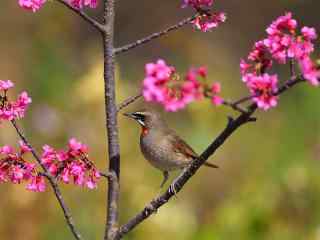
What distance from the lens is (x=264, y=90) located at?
1.81m

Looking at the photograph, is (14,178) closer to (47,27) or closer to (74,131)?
(74,131)

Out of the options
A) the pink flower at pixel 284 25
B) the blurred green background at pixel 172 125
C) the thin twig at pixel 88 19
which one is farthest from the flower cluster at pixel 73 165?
the blurred green background at pixel 172 125

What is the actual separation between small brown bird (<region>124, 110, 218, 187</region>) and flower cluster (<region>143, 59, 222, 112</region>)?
2061 mm

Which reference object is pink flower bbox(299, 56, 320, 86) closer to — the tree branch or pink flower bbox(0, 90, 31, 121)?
the tree branch

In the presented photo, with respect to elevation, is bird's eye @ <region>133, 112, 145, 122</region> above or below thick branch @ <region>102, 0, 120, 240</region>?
above

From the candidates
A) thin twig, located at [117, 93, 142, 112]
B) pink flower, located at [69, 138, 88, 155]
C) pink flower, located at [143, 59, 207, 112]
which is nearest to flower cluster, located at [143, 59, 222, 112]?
pink flower, located at [143, 59, 207, 112]

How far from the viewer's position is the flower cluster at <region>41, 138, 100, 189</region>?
226cm

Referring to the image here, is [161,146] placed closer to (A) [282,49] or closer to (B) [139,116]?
(B) [139,116]

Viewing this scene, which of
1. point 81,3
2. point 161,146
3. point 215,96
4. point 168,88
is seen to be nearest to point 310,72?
point 215,96

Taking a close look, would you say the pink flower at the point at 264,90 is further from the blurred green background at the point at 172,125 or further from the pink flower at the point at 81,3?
the blurred green background at the point at 172,125

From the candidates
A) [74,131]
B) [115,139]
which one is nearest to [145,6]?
[74,131]

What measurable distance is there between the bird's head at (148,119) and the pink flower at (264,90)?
224cm

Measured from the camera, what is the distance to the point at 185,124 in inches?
295

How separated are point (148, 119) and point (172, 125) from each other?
3.44m
